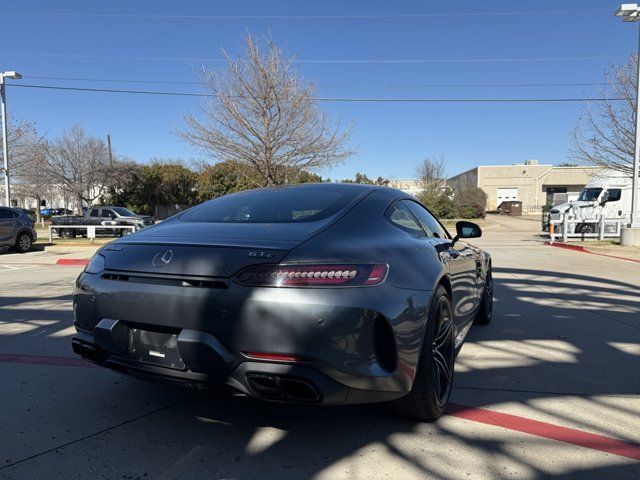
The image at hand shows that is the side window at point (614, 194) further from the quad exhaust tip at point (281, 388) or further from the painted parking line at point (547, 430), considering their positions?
the quad exhaust tip at point (281, 388)

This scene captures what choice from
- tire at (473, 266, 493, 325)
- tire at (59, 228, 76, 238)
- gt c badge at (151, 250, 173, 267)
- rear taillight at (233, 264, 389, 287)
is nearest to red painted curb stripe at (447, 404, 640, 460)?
rear taillight at (233, 264, 389, 287)

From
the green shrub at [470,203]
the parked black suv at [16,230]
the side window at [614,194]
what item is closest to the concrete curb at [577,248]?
the side window at [614,194]

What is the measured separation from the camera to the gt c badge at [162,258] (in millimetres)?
2624

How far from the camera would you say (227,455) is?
2686 mm

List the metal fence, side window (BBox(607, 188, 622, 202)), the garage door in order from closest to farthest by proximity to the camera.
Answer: the metal fence < side window (BBox(607, 188, 622, 202)) < the garage door

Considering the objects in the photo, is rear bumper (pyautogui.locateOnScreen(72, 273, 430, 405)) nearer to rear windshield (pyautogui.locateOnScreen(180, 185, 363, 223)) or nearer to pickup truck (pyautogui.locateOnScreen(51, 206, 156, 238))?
rear windshield (pyautogui.locateOnScreen(180, 185, 363, 223))

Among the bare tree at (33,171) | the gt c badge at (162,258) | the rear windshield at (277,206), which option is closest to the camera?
the gt c badge at (162,258)

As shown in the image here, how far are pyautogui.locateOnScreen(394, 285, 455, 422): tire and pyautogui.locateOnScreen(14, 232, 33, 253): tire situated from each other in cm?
1734

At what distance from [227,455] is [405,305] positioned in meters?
1.28

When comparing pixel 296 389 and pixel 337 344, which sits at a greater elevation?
pixel 337 344

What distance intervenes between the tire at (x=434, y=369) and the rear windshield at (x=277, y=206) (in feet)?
2.95

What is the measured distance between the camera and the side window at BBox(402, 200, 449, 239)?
3881 mm

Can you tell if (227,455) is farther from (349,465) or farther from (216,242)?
(216,242)

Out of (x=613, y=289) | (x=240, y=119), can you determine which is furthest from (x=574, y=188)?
(x=613, y=289)
